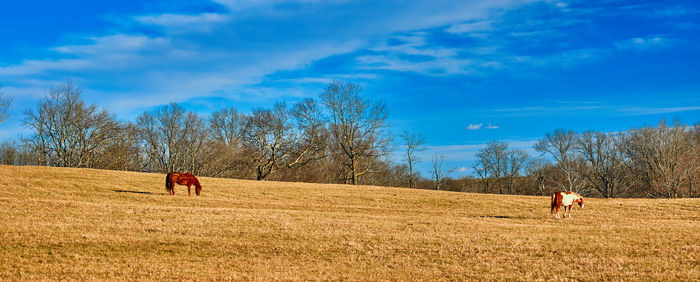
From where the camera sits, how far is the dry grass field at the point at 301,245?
1132 centimetres

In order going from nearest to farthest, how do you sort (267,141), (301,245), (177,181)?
(301,245), (177,181), (267,141)

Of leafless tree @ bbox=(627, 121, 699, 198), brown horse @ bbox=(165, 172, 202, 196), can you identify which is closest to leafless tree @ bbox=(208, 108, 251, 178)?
brown horse @ bbox=(165, 172, 202, 196)

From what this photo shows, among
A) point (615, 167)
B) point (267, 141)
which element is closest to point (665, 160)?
point (615, 167)

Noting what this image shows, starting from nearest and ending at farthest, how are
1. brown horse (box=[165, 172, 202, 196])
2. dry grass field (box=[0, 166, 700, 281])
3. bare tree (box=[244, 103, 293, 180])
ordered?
1. dry grass field (box=[0, 166, 700, 281])
2. brown horse (box=[165, 172, 202, 196])
3. bare tree (box=[244, 103, 293, 180])

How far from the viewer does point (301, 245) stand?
14.9 m

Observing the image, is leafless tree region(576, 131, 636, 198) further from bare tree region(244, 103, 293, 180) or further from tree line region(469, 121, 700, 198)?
bare tree region(244, 103, 293, 180)

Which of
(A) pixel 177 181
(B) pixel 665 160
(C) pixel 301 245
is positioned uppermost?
(B) pixel 665 160

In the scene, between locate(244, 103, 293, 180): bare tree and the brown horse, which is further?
locate(244, 103, 293, 180): bare tree

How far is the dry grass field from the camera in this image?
11320mm

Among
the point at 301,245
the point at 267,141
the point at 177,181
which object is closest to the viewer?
the point at 301,245

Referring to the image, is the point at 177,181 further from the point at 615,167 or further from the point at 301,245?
the point at 615,167

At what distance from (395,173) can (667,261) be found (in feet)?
284

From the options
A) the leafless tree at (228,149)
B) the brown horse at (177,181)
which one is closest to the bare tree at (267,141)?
the leafless tree at (228,149)

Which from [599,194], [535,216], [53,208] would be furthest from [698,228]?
[599,194]
